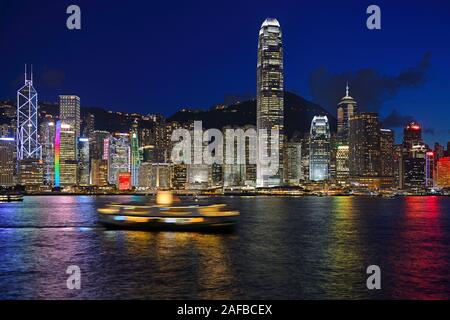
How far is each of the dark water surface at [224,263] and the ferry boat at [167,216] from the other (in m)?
2.05

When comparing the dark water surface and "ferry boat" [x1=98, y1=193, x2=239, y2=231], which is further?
"ferry boat" [x1=98, y1=193, x2=239, y2=231]

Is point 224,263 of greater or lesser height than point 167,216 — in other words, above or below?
below

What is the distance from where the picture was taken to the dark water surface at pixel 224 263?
34406 millimetres

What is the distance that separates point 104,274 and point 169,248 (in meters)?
14.7

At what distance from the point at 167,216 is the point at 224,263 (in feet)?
91.8

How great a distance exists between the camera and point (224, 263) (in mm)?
44906

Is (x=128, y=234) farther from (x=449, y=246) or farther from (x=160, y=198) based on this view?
(x=449, y=246)

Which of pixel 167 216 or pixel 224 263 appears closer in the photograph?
pixel 224 263

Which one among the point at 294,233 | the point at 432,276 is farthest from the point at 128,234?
the point at 432,276

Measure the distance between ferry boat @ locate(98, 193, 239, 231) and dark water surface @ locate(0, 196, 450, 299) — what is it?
2052mm

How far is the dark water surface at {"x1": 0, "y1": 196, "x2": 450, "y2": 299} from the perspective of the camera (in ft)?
113

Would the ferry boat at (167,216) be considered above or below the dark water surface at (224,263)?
above

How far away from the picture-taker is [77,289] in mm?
34656

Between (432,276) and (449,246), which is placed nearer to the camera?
(432,276)
